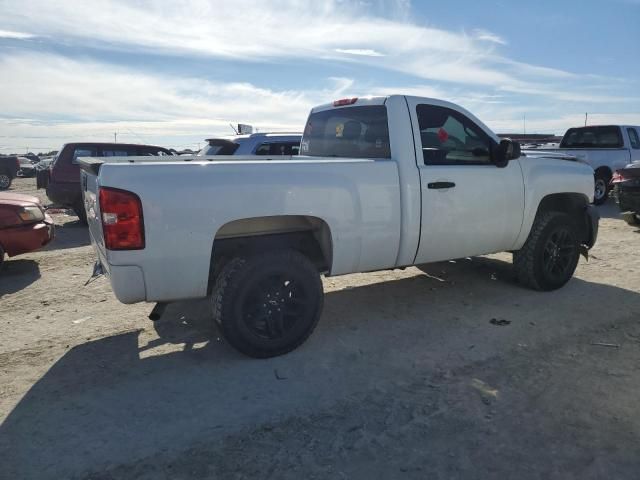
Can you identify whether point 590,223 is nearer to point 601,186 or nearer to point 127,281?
point 127,281

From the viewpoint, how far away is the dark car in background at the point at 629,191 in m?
8.75

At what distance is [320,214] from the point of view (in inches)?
146

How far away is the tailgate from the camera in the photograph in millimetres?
3299

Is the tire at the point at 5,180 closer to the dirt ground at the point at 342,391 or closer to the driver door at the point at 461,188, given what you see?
the dirt ground at the point at 342,391

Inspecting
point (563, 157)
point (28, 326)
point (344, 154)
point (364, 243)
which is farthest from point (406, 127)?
point (28, 326)

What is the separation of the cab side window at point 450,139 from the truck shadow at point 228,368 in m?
1.51

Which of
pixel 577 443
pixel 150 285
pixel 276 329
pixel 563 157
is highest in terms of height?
pixel 563 157

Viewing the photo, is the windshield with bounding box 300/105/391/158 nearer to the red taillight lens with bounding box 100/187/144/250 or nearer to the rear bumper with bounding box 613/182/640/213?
the red taillight lens with bounding box 100/187/144/250

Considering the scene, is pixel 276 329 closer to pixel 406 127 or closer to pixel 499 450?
pixel 499 450

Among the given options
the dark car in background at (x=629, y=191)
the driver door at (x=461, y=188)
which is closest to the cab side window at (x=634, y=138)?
the dark car in background at (x=629, y=191)

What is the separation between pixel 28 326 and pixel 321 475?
3.44 meters

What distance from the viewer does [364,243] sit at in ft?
13.0

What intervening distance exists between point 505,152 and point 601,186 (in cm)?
989

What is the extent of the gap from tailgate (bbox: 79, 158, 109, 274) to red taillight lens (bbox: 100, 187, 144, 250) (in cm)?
13
